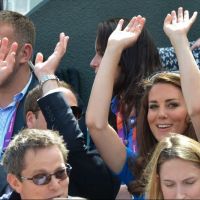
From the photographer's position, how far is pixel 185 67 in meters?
3.92

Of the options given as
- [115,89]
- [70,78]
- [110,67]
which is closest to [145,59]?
[115,89]

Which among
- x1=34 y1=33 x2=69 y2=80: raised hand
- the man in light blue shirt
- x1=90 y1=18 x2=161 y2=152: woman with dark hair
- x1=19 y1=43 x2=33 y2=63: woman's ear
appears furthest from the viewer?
x1=19 y1=43 x2=33 y2=63: woman's ear

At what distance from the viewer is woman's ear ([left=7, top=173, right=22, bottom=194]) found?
3.55 meters

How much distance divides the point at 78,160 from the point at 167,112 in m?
0.57

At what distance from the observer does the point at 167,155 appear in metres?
3.52

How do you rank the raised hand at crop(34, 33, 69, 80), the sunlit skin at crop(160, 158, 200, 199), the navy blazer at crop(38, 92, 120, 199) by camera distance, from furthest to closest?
the raised hand at crop(34, 33, 69, 80), the navy blazer at crop(38, 92, 120, 199), the sunlit skin at crop(160, 158, 200, 199)

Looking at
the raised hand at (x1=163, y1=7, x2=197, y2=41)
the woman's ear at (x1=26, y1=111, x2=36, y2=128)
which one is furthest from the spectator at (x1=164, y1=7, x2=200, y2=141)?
the woman's ear at (x1=26, y1=111, x2=36, y2=128)

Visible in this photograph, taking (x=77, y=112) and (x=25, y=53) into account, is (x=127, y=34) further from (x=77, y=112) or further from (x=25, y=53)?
(x=25, y=53)

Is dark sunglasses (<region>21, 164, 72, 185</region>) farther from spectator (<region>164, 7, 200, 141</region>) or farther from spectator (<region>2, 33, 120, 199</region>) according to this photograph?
spectator (<region>164, 7, 200, 141</region>)

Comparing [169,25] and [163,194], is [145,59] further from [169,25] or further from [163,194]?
[163,194]

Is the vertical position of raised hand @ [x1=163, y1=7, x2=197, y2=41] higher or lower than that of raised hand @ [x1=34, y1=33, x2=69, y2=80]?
higher

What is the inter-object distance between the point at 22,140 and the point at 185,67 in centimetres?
96

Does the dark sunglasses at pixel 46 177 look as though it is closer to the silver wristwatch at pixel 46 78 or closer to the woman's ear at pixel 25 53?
the silver wristwatch at pixel 46 78

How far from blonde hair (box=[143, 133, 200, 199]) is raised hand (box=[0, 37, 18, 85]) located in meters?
1.20
